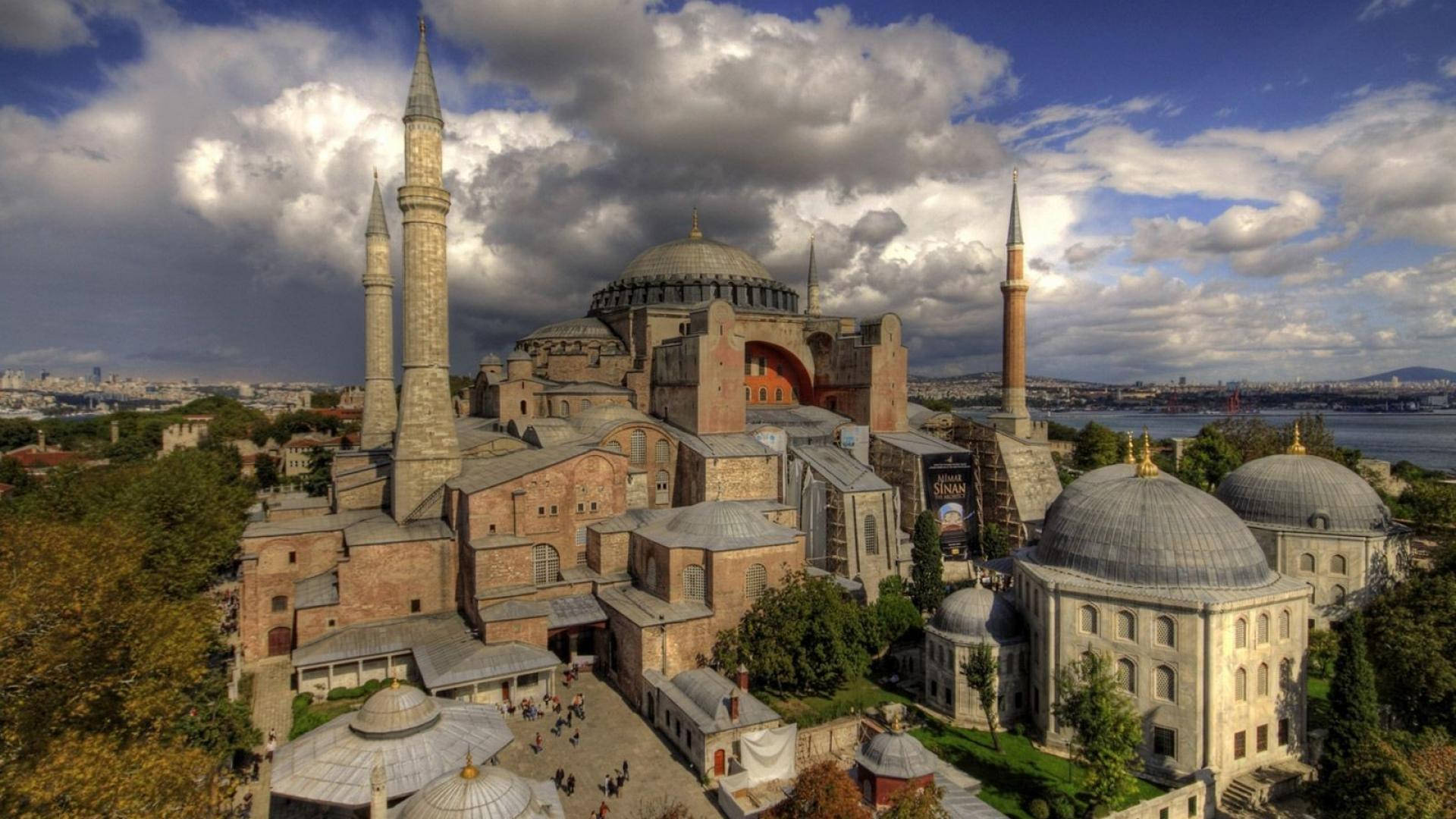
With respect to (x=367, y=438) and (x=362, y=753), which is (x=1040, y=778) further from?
(x=367, y=438)

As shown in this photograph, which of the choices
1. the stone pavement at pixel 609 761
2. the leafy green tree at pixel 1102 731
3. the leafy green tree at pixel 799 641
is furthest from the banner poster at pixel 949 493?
the stone pavement at pixel 609 761

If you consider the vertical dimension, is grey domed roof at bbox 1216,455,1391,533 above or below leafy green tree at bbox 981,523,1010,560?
above

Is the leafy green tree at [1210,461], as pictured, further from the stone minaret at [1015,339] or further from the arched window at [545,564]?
the arched window at [545,564]

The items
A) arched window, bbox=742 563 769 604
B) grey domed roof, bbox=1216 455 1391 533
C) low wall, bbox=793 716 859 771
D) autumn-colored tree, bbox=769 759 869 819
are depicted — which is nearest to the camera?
autumn-colored tree, bbox=769 759 869 819

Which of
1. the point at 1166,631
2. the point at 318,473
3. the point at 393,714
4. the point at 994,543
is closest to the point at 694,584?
the point at 393,714

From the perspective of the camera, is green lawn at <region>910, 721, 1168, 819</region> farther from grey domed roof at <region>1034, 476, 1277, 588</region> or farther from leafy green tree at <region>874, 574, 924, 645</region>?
grey domed roof at <region>1034, 476, 1277, 588</region>

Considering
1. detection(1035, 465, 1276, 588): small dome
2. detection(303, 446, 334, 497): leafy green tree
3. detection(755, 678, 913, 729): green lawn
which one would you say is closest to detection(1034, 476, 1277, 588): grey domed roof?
detection(1035, 465, 1276, 588): small dome
